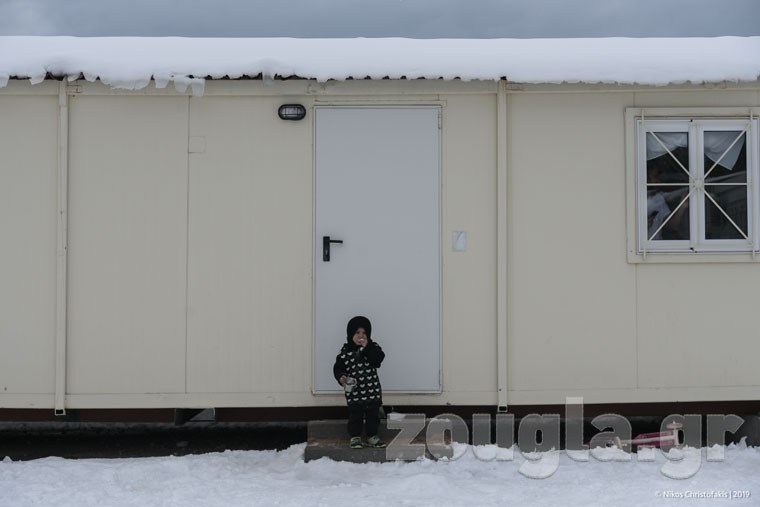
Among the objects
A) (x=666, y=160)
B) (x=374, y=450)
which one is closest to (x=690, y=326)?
(x=666, y=160)

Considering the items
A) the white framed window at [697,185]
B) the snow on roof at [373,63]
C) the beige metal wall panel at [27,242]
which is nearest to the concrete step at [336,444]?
the beige metal wall panel at [27,242]

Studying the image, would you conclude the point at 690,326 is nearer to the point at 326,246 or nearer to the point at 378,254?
the point at 378,254

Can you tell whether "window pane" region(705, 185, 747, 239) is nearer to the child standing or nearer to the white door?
the white door

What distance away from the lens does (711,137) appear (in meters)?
5.21

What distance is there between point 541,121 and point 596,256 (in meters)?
0.97

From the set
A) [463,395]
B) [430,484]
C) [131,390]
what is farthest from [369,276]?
[131,390]

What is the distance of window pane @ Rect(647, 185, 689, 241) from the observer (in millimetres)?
5184

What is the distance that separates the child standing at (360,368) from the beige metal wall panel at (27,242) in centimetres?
195

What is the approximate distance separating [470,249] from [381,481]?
1.61 meters

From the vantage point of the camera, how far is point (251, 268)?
512 centimetres

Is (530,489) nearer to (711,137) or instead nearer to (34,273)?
(711,137)

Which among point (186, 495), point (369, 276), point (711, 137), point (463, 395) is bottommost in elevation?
point (186, 495)

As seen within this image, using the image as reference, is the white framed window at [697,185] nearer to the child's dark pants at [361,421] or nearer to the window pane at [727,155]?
the window pane at [727,155]

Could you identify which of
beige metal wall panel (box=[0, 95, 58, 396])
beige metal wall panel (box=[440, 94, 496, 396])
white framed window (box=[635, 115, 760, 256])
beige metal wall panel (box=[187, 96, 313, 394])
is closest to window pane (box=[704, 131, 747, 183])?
white framed window (box=[635, 115, 760, 256])
